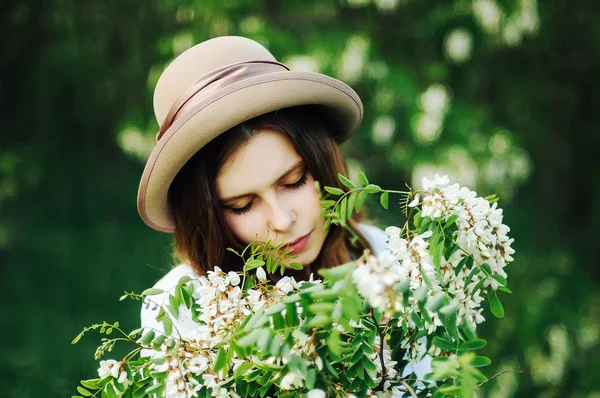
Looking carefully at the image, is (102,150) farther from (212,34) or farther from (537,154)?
(537,154)

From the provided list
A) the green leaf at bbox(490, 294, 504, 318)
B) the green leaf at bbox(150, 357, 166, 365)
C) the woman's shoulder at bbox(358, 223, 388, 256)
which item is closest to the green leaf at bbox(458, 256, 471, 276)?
the green leaf at bbox(490, 294, 504, 318)

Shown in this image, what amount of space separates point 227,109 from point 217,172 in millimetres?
195

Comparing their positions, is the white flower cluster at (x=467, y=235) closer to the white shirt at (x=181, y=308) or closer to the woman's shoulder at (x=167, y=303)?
the white shirt at (x=181, y=308)

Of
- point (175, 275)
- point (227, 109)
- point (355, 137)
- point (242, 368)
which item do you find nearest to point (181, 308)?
point (175, 275)

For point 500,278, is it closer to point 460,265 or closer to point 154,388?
point 460,265

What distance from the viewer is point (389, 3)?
3.75 meters

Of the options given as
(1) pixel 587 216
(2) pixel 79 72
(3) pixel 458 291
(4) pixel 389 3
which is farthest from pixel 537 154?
(3) pixel 458 291

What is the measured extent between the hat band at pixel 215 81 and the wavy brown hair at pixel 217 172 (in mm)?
108

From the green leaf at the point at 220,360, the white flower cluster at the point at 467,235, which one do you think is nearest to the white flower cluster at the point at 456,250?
the white flower cluster at the point at 467,235

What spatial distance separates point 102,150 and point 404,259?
6.04 m

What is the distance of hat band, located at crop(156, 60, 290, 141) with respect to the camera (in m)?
1.61

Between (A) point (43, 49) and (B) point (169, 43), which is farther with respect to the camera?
(A) point (43, 49)

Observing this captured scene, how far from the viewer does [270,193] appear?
1.59 meters

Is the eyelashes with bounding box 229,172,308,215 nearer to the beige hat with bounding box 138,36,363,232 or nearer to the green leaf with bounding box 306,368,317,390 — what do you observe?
the beige hat with bounding box 138,36,363,232
